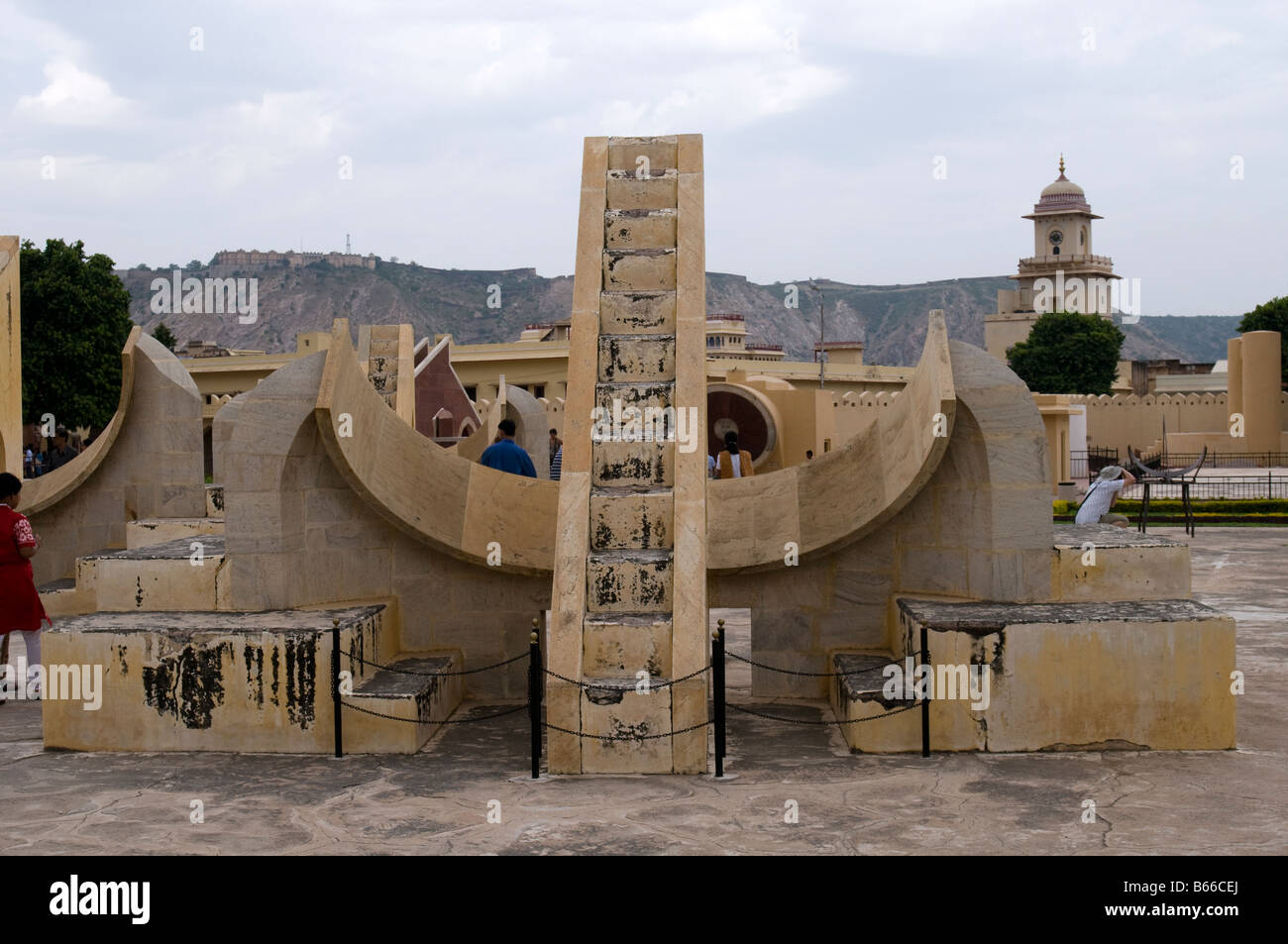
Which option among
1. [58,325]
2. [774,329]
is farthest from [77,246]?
[774,329]

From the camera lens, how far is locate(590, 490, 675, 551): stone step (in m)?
7.70

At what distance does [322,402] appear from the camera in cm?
763

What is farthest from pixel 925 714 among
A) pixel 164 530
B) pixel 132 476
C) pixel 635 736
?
Result: pixel 132 476

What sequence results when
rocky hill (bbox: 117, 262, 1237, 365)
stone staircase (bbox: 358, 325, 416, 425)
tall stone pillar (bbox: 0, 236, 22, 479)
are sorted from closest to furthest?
tall stone pillar (bbox: 0, 236, 22, 479) < stone staircase (bbox: 358, 325, 416, 425) < rocky hill (bbox: 117, 262, 1237, 365)

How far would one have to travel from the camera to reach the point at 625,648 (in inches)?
278

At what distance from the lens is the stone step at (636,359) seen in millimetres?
8438

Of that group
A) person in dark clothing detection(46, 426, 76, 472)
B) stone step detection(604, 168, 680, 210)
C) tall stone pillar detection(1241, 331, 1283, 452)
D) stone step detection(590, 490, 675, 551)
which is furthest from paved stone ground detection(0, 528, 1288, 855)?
tall stone pillar detection(1241, 331, 1283, 452)

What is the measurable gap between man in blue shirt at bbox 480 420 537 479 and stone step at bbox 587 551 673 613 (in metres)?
2.49

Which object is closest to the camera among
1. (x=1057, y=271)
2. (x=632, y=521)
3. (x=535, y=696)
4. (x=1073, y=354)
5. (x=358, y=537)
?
(x=535, y=696)

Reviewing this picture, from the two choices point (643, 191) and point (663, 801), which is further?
point (643, 191)

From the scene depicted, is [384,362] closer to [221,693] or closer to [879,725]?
[221,693]

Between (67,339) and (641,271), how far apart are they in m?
29.3

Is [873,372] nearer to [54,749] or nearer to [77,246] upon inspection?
[77,246]

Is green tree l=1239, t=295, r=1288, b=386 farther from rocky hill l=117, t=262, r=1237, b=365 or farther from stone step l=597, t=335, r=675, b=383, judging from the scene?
rocky hill l=117, t=262, r=1237, b=365
